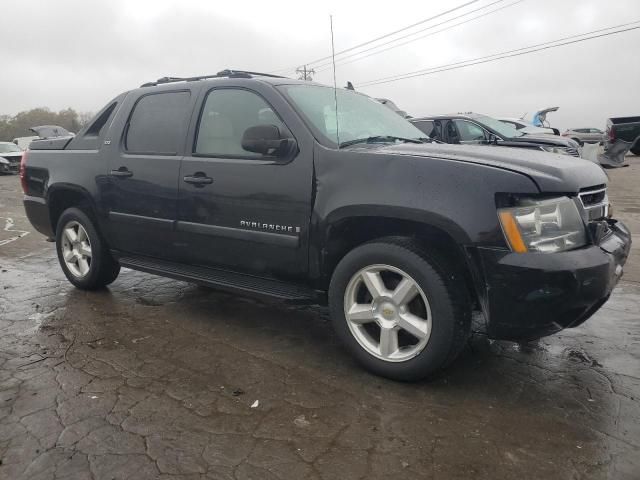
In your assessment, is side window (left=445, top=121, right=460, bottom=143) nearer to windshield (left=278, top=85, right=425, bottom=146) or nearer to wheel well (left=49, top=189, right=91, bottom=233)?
windshield (left=278, top=85, right=425, bottom=146)

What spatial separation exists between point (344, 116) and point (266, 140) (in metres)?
0.70

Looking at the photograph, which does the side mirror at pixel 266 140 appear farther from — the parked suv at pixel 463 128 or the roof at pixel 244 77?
the parked suv at pixel 463 128

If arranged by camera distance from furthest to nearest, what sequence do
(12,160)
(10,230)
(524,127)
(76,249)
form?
1. (12,160)
2. (524,127)
3. (10,230)
4. (76,249)

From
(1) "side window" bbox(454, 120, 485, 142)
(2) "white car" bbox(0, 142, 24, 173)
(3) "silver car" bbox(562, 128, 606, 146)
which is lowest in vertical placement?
(3) "silver car" bbox(562, 128, 606, 146)

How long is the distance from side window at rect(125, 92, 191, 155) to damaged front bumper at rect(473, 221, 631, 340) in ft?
8.05

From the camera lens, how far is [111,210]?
14.0ft

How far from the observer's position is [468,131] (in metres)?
9.52

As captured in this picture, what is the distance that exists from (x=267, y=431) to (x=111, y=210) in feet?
8.57

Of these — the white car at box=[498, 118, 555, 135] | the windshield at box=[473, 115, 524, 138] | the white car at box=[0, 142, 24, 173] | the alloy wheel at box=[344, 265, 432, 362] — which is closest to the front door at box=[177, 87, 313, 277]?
the alloy wheel at box=[344, 265, 432, 362]

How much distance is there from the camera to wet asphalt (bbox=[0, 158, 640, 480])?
87.3 inches

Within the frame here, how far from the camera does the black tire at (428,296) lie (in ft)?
8.84

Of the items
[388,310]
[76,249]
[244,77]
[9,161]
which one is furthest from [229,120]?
[9,161]

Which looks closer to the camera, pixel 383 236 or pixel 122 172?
pixel 383 236

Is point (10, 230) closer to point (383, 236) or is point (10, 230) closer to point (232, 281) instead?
point (232, 281)
